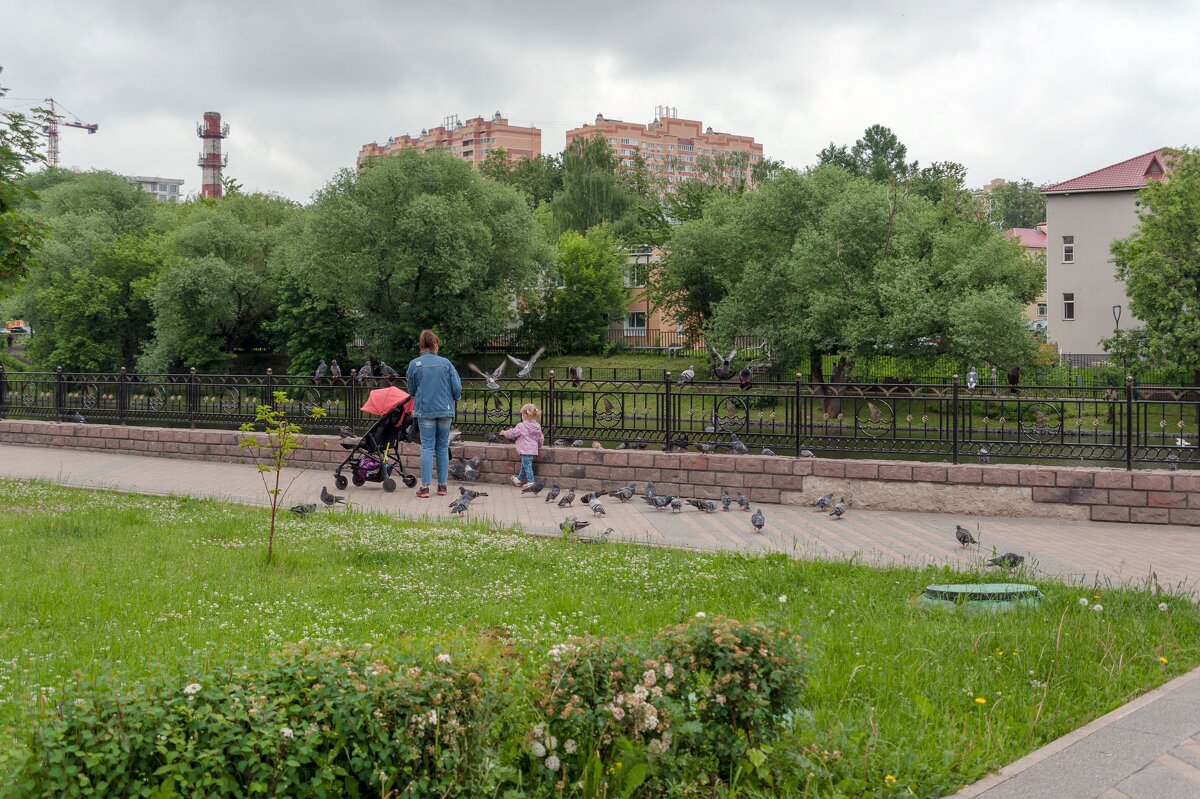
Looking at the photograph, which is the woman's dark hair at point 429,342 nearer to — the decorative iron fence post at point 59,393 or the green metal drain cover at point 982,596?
the green metal drain cover at point 982,596

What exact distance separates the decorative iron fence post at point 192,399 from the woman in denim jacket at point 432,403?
6.04 m

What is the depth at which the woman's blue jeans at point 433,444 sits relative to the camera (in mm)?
12312

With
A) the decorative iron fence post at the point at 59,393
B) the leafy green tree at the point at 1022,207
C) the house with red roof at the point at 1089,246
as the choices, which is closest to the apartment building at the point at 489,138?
the leafy green tree at the point at 1022,207

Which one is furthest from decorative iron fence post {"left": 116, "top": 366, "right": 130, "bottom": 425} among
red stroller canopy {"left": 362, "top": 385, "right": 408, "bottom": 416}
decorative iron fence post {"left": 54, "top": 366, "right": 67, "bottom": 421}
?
red stroller canopy {"left": 362, "top": 385, "right": 408, "bottom": 416}

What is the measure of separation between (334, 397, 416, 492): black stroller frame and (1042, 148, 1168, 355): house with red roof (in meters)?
44.3

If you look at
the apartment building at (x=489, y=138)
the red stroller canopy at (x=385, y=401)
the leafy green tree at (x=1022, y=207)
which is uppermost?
the apartment building at (x=489, y=138)

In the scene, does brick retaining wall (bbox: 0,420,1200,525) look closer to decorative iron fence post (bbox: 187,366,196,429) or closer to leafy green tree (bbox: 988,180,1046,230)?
decorative iron fence post (bbox: 187,366,196,429)

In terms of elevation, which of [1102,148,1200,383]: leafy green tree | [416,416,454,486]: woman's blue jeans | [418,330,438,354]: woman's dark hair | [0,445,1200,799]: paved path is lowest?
[0,445,1200,799]: paved path

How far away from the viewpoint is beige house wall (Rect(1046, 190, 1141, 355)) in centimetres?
4962

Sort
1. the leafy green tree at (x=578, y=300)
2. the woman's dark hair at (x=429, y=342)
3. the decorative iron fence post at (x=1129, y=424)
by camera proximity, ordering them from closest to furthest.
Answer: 1. the decorative iron fence post at (x=1129, y=424)
2. the woman's dark hair at (x=429, y=342)
3. the leafy green tree at (x=578, y=300)

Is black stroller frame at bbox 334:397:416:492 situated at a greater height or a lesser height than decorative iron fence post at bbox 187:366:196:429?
lesser

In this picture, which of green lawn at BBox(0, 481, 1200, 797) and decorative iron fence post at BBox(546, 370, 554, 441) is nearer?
green lawn at BBox(0, 481, 1200, 797)

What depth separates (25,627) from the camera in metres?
5.86

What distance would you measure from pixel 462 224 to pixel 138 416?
899 inches
